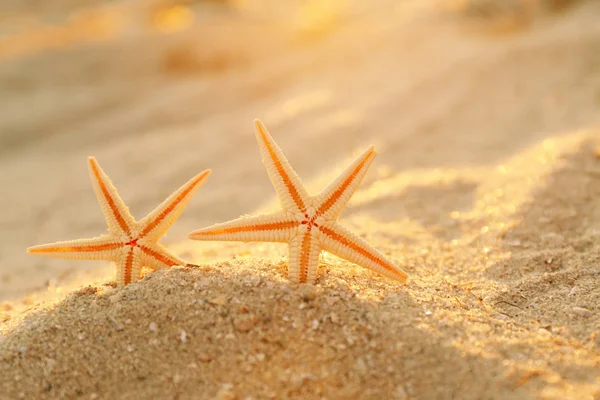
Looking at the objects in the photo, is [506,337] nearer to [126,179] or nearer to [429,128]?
[429,128]

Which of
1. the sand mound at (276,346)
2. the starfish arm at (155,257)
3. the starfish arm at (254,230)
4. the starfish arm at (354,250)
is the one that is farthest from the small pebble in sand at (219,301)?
the starfish arm at (354,250)

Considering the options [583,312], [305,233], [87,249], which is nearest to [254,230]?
[305,233]

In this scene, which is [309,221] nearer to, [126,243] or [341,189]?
[341,189]

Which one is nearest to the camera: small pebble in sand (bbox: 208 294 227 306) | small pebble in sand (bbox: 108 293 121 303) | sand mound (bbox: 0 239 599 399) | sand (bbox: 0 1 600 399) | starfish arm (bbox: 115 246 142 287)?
sand mound (bbox: 0 239 599 399)

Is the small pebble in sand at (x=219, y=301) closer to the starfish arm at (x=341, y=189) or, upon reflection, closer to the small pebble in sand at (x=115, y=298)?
the small pebble in sand at (x=115, y=298)

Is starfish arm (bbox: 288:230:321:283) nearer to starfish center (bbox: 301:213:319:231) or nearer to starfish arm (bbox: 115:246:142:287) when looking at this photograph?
starfish center (bbox: 301:213:319:231)

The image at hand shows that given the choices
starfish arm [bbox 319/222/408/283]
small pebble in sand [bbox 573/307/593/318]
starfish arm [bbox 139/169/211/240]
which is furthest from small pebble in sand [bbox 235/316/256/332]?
small pebble in sand [bbox 573/307/593/318]

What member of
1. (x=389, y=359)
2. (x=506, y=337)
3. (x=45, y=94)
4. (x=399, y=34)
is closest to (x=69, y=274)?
(x=389, y=359)
